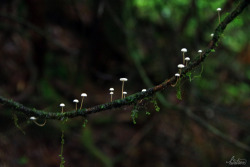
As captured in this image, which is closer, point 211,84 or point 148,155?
point 148,155

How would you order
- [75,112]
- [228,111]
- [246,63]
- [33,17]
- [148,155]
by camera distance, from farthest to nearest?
[246,63] < [148,155] < [33,17] < [228,111] < [75,112]

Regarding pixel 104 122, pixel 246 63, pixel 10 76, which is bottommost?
pixel 104 122

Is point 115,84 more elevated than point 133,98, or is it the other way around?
point 115,84

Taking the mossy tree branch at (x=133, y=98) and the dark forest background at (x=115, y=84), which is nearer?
the mossy tree branch at (x=133, y=98)

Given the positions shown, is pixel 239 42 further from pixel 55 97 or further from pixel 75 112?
pixel 75 112

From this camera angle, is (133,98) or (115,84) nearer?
(133,98)

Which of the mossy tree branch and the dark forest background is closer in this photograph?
the mossy tree branch

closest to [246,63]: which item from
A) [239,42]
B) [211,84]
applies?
[239,42]

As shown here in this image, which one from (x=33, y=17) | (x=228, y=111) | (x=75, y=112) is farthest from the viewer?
(x=33, y=17)
